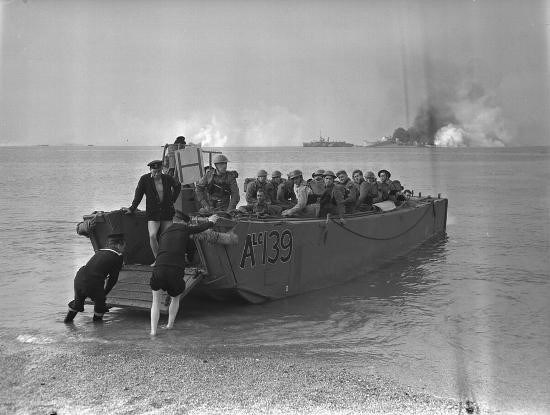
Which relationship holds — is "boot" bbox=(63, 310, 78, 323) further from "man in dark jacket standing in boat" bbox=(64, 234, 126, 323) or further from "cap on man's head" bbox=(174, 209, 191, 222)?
"cap on man's head" bbox=(174, 209, 191, 222)

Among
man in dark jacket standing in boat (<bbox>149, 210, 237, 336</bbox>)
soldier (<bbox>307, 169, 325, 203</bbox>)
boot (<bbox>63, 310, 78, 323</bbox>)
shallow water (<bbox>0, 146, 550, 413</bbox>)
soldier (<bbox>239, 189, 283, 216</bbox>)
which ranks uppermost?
soldier (<bbox>307, 169, 325, 203</bbox>)

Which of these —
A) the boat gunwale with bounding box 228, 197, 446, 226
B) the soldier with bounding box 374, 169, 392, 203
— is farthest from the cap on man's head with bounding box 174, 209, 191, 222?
the soldier with bounding box 374, 169, 392, 203

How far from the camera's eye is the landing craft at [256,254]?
8.37 metres

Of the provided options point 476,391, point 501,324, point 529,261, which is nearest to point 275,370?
point 476,391

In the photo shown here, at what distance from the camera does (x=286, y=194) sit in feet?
40.3

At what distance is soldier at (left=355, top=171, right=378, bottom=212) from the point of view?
1318 centimetres

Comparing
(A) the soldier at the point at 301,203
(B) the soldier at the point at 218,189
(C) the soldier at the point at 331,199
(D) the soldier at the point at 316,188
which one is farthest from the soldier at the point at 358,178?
(B) the soldier at the point at 218,189

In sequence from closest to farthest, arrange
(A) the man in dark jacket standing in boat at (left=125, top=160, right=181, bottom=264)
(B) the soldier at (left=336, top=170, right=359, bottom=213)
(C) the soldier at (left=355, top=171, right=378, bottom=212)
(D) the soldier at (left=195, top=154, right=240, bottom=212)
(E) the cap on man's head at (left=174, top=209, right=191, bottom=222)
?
1. (E) the cap on man's head at (left=174, top=209, right=191, bottom=222)
2. (A) the man in dark jacket standing in boat at (left=125, top=160, right=181, bottom=264)
3. (D) the soldier at (left=195, top=154, right=240, bottom=212)
4. (B) the soldier at (left=336, top=170, right=359, bottom=213)
5. (C) the soldier at (left=355, top=171, right=378, bottom=212)

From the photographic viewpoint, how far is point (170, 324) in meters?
8.02

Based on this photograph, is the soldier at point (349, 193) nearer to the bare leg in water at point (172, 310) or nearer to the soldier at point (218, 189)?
the soldier at point (218, 189)

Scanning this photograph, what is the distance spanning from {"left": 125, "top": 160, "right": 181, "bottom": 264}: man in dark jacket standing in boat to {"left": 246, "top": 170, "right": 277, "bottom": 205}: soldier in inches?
104

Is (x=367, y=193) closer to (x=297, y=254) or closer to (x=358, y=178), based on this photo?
(x=358, y=178)

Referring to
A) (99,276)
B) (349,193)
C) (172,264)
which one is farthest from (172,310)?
(349,193)

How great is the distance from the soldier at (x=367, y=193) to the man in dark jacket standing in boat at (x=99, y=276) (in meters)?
6.23
